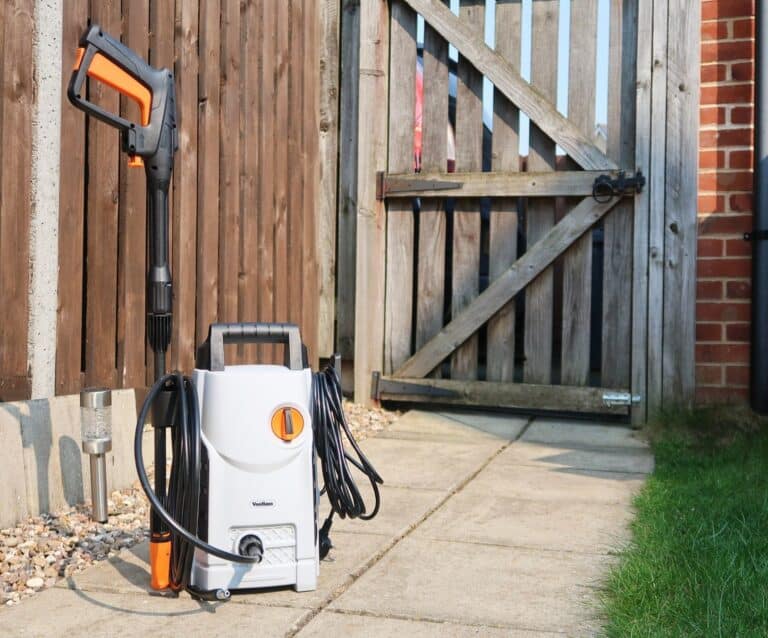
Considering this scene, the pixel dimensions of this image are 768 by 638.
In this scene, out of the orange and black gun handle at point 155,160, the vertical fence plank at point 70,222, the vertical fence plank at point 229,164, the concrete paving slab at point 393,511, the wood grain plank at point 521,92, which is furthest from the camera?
the wood grain plank at point 521,92

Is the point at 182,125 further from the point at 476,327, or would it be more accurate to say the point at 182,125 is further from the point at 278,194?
the point at 476,327

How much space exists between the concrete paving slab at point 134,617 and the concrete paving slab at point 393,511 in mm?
753

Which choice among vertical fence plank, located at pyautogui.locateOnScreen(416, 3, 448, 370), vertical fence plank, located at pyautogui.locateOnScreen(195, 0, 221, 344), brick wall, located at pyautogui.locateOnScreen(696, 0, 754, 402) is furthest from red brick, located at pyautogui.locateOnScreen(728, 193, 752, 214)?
vertical fence plank, located at pyautogui.locateOnScreen(195, 0, 221, 344)

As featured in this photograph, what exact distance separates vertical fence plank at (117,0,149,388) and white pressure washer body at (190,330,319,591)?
133 centimetres

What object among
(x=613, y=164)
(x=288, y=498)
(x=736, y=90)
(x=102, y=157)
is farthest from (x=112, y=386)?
(x=736, y=90)

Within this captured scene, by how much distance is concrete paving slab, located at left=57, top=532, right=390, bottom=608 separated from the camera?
2434 millimetres

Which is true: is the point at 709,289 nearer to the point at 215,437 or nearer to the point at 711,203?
the point at 711,203

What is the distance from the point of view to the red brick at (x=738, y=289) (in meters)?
5.23

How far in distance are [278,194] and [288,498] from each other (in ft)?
9.24

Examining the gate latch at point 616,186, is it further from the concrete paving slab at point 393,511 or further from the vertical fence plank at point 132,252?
the vertical fence plank at point 132,252

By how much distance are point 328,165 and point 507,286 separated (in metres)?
1.26

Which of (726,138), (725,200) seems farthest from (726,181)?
(726,138)

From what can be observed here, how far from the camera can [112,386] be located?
142 inches

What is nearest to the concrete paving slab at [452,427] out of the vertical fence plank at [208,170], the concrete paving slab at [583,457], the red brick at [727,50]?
the concrete paving slab at [583,457]
